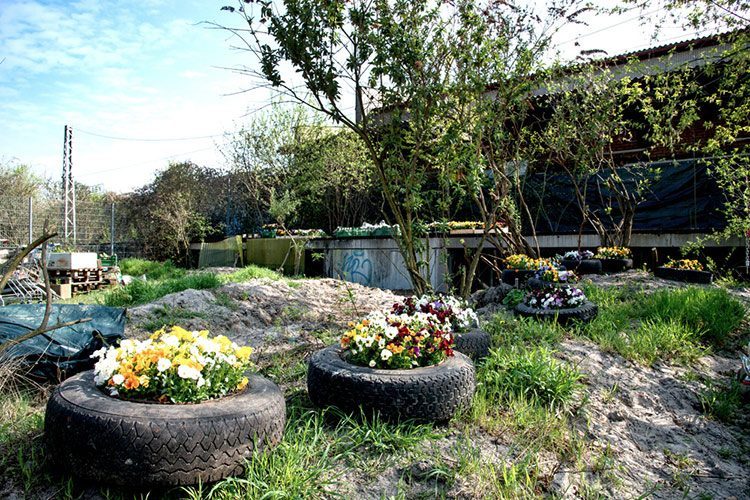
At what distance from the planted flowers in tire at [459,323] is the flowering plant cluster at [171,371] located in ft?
5.92

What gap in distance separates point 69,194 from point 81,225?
1372 millimetres

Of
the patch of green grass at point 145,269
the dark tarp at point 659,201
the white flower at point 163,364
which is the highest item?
the dark tarp at point 659,201

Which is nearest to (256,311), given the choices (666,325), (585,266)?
(666,325)

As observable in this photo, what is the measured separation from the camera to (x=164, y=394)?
2.45 m

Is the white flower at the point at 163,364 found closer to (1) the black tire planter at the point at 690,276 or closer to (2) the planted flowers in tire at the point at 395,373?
(2) the planted flowers in tire at the point at 395,373

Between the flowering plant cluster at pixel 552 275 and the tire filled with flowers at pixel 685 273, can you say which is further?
the tire filled with flowers at pixel 685 273

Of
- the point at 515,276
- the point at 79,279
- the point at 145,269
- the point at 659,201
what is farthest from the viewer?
the point at 145,269

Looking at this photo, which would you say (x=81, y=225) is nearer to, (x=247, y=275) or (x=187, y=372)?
(x=247, y=275)

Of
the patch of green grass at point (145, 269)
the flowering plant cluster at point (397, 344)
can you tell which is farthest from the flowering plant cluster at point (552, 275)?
the patch of green grass at point (145, 269)

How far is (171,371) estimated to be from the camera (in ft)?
8.09

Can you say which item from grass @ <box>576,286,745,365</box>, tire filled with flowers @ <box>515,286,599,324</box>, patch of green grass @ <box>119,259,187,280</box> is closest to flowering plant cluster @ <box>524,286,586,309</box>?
tire filled with flowers @ <box>515,286,599,324</box>

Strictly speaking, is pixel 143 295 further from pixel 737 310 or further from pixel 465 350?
pixel 737 310

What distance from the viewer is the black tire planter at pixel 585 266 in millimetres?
9375

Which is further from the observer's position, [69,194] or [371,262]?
[69,194]
